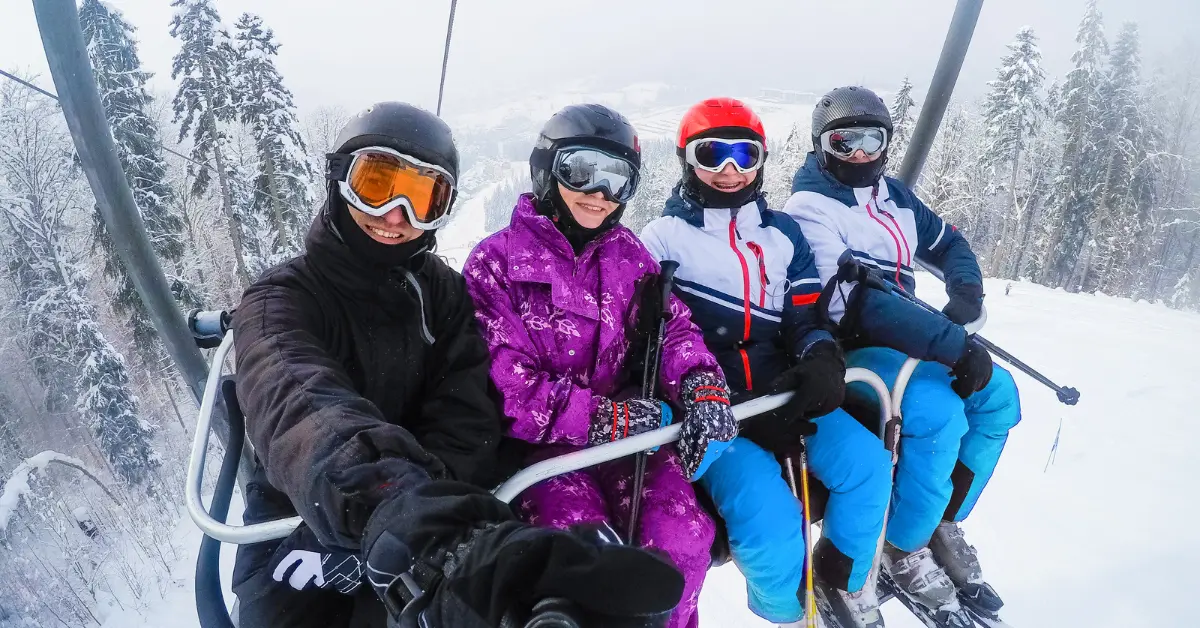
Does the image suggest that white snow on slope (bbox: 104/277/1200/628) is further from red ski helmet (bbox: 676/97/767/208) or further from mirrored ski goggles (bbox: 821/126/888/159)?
mirrored ski goggles (bbox: 821/126/888/159)

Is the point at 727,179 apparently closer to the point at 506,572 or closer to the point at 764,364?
the point at 764,364

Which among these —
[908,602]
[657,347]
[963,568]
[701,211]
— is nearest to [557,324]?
[657,347]

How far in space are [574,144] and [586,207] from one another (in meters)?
0.31

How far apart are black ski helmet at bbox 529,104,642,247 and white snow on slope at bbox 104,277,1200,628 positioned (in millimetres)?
3178

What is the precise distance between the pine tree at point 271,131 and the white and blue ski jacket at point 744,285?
15.2 meters

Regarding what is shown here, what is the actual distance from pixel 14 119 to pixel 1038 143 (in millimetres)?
38497

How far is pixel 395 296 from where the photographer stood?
2.06 meters

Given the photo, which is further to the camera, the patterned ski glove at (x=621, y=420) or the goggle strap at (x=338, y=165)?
the patterned ski glove at (x=621, y=420)

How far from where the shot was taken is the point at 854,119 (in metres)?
3.41

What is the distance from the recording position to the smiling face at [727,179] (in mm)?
2943

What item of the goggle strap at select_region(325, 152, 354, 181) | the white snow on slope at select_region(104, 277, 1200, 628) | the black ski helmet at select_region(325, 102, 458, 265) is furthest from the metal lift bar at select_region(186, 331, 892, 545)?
the white snow on slope at select_region(104, 277, 1200, 628)

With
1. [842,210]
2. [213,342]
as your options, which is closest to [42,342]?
[213,342]

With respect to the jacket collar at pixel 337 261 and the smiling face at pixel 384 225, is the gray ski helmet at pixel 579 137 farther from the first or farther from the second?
the jacket collar at pixel 337 261

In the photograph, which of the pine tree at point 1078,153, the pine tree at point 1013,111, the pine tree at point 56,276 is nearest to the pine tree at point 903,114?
the pine tree at point 1013,111
